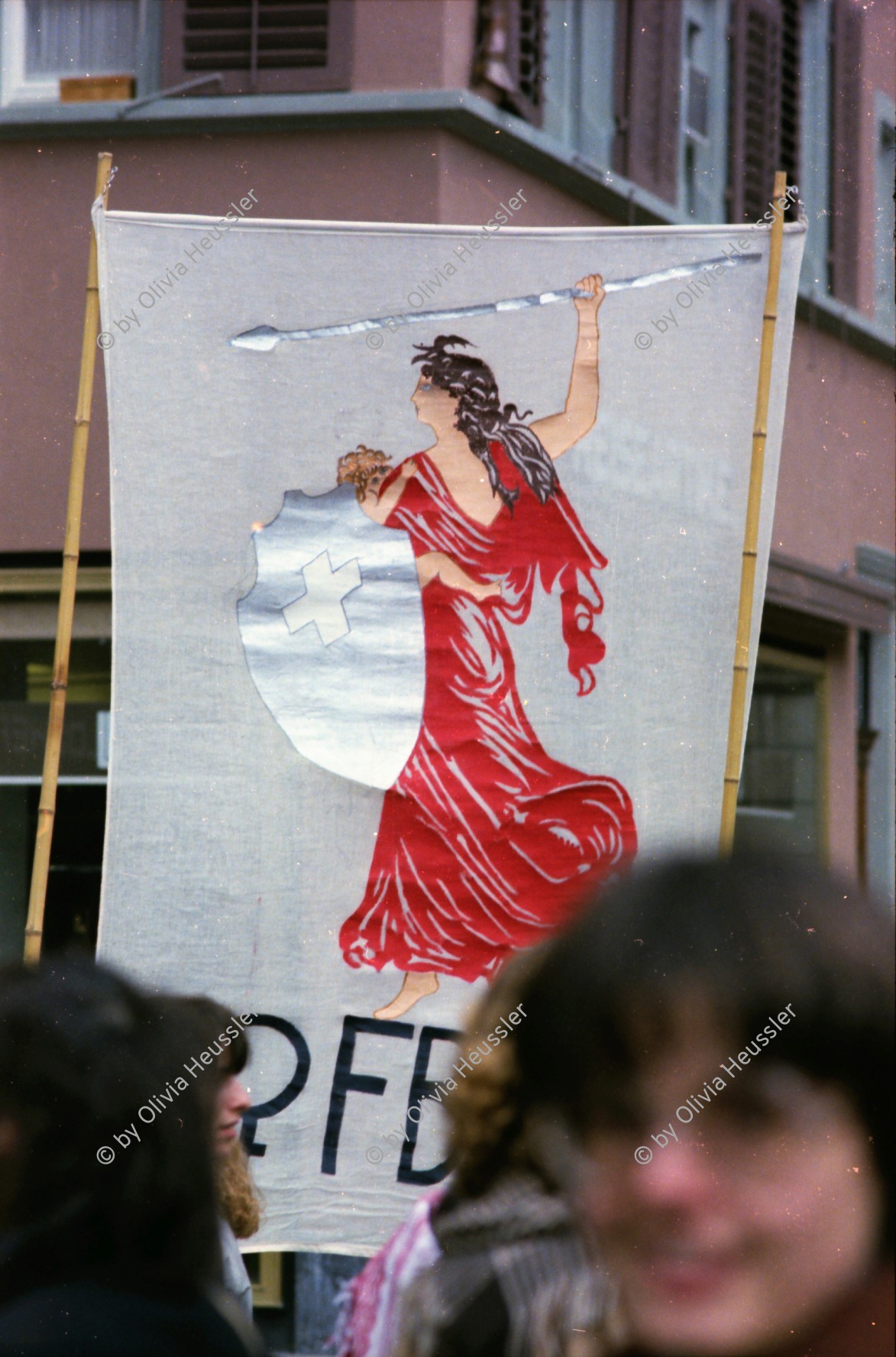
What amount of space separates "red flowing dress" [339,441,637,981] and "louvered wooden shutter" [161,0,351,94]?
2452 mm

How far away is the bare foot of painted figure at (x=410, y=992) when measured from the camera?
12.8 feet

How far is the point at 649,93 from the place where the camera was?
22.7ft

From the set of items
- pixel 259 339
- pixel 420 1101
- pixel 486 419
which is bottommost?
pixel 420 1101

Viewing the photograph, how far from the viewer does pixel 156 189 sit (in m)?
5.89

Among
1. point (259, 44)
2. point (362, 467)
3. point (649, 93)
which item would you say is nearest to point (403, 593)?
point (362, 467)

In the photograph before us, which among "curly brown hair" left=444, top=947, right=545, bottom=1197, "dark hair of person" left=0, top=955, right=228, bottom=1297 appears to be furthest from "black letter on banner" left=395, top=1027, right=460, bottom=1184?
"curly brown hair" left=444, top=947, right=545, bottom=1197

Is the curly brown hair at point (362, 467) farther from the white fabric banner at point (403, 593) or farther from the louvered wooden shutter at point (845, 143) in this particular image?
the louvered wooden shutter at point (845, 143)

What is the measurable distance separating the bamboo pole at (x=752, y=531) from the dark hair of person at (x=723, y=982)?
10.2 ft

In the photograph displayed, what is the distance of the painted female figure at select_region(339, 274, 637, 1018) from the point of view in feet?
13.0

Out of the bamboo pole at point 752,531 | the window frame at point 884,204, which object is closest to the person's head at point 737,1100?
the bamboo pole at point 752,531

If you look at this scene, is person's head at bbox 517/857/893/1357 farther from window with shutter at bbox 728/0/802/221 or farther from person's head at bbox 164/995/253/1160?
window with shutter at bbox 728/0/802/221

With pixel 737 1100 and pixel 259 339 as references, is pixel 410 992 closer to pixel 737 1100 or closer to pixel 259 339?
pixel 259 339

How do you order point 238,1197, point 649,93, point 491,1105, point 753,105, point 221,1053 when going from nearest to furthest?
point 491,1105, point 221,1053, point 238,1197, point 649,93, point 753,105

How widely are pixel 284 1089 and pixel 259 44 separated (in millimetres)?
3802
